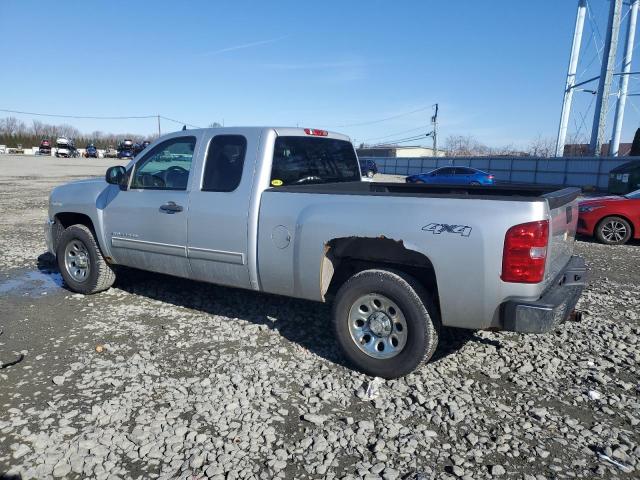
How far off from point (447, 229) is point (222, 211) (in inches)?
83.5

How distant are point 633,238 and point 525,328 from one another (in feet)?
28.1

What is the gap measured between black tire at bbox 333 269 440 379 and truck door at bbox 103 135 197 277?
5.99 ft

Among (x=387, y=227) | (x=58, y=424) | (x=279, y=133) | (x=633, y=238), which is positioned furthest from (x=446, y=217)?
(x=633, y=238)

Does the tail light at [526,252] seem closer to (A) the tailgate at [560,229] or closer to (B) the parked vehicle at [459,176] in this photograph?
(A) the tailgate at [560,229]

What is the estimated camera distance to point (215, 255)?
14.9 ft

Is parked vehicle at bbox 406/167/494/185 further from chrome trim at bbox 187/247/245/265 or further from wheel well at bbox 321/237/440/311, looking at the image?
wheel well at bbox 321/237/440/311

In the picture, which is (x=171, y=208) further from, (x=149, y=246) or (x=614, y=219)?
(x=614, y=219)

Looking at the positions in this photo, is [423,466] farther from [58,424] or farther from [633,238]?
[633,238]

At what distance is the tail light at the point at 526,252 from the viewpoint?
3195 mm

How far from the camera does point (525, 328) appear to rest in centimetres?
329

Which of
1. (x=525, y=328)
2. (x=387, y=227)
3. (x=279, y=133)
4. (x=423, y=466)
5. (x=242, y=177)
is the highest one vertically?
(x=279, y=133)

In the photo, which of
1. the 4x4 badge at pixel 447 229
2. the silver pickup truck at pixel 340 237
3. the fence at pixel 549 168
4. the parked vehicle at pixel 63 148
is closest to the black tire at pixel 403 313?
the silver pickup truck at pixel 340 237

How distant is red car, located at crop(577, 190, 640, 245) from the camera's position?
9.91 metres

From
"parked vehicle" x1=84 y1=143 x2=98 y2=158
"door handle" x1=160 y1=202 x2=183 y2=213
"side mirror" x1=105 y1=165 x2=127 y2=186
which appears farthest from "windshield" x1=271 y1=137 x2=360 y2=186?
"parked vehicle" x1=84 y1=143 x2=98 y2=158
